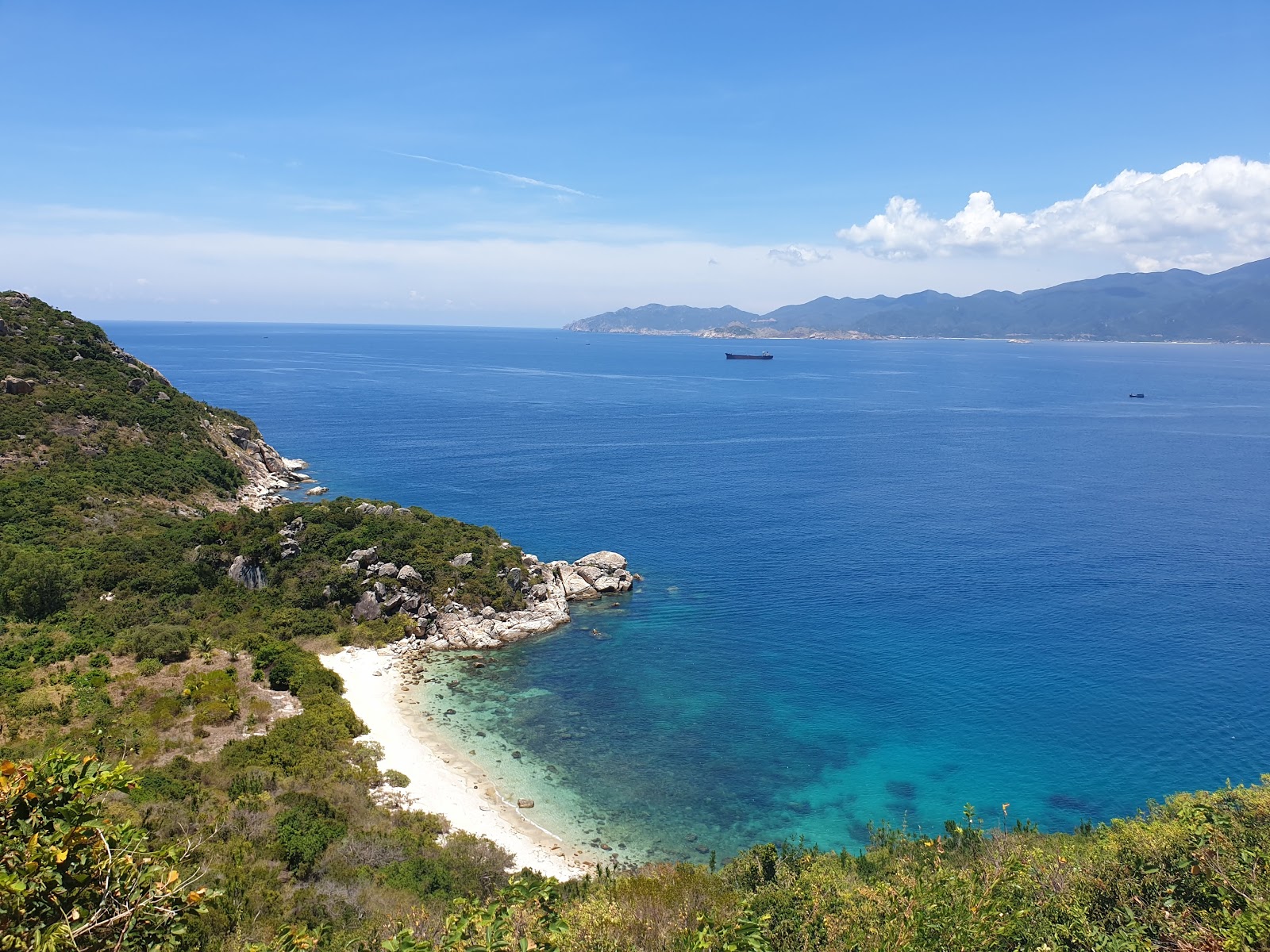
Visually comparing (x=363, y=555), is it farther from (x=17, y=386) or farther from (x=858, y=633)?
(x=17, y=386)

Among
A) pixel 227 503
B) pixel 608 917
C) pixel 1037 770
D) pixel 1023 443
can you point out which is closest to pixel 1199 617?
pixel 1037 770

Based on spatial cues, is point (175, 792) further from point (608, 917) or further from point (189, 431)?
point (189, 431)

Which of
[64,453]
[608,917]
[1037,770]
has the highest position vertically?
[64,453]

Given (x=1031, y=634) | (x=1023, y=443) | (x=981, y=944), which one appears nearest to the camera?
(x=981, y=944)

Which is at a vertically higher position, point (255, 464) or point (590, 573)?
point (255, 464)

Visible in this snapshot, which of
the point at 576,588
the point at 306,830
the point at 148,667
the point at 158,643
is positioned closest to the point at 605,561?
the point at 576,588

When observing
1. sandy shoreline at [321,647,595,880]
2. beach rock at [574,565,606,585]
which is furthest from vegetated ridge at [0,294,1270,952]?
beach rock at [574,565,606,585]

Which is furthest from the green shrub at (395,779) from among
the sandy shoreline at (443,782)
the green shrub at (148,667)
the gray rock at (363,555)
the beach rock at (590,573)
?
the beach rock at (590,573)
